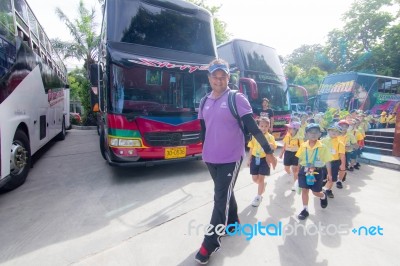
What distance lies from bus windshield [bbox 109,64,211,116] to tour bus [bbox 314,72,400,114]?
11.5m

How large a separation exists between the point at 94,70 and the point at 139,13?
150cm

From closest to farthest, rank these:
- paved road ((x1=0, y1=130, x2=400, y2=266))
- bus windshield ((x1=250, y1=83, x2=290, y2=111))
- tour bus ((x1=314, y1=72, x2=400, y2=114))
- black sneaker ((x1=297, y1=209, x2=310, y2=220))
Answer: paved road ((x1=0, y1=130, x2=400, y2=266)), black sneaker ((x1=297, y1=209, x2=310, y2=220)), bus windshield ((x1=250, y1=83, x2=290, y2=111)), tour bus ((x1=314, y1=72, x2=400, y2=114))

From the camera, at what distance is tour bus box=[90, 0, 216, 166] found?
13.7 feet

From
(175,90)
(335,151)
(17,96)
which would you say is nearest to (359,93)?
(335,151)

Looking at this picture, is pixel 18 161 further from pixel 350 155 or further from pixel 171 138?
pixel 350 155

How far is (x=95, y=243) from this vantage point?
259 cm

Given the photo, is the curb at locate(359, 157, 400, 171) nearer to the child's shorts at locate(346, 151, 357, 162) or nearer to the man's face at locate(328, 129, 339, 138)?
the child's shorts at locate(346, 151, 357, 162)

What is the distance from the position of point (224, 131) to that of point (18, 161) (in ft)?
13.1

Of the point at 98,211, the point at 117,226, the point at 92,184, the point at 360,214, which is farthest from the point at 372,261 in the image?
the point at 92,184

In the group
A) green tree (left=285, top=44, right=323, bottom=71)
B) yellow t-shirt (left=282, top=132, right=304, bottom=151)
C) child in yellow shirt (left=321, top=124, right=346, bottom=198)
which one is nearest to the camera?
child in yellow shirt (left=321, top=124, right=346, bottom=198)

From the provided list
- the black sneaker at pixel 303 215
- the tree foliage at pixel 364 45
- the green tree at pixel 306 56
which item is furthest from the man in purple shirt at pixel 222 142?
the green tree at pixel 306 56

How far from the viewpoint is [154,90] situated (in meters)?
4.46

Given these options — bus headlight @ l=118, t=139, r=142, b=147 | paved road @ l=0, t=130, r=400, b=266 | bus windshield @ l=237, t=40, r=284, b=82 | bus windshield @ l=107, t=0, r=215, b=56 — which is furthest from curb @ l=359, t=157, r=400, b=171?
bus headlight @ l=118, t=139, r=142, b=147

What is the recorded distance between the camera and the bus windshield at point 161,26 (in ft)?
14.5
